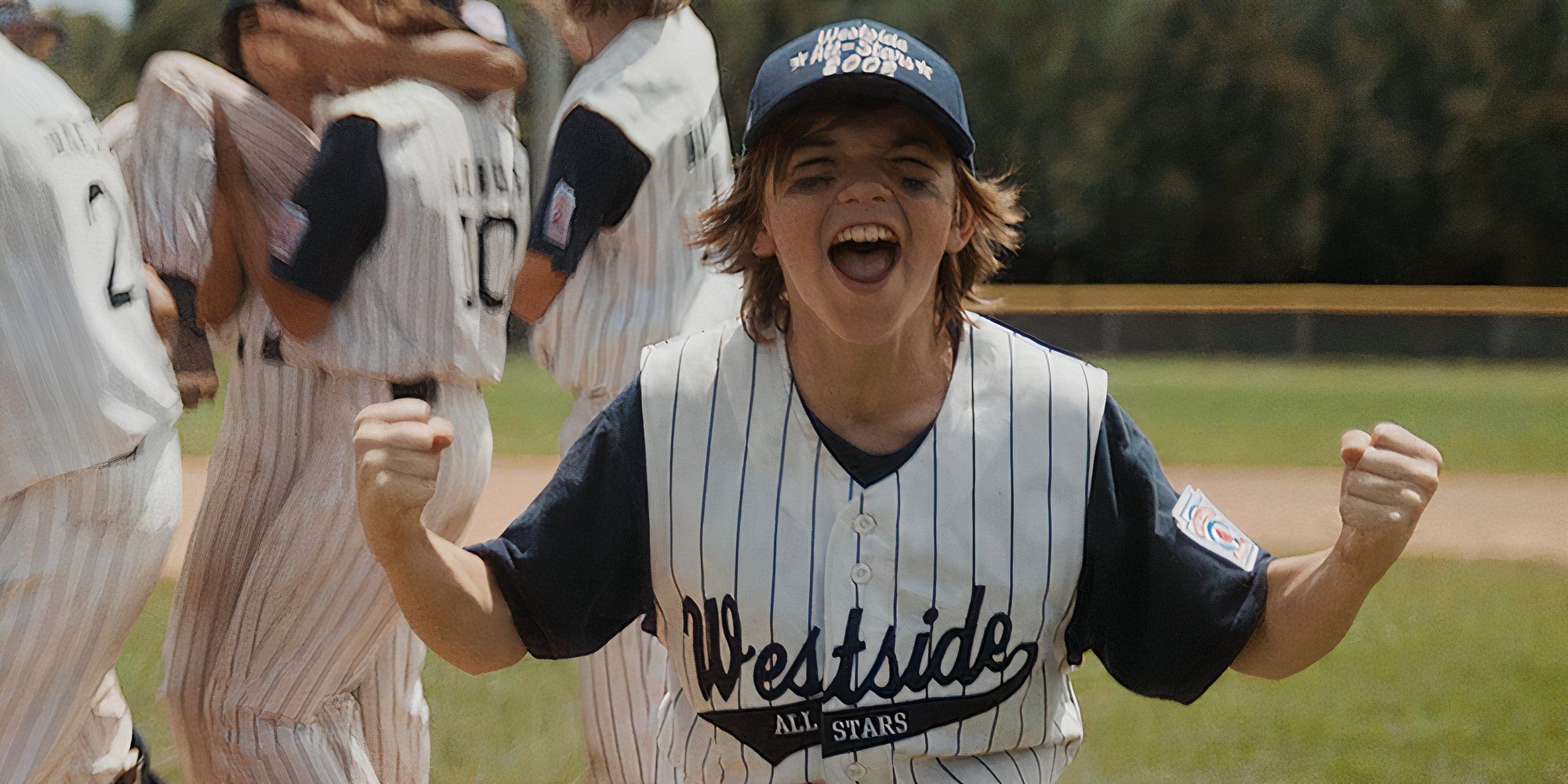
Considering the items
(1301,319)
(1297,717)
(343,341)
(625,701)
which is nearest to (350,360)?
(343,341)

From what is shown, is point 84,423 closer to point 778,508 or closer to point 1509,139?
point 778,508

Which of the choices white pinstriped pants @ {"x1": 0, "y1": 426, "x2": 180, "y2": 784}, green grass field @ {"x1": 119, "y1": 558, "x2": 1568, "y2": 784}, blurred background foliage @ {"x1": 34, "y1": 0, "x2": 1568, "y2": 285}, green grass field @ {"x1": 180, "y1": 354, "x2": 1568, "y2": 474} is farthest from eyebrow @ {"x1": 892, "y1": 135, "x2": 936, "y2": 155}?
blurred background foliage @ {"x1": 34, "y1": 0, "x2": 1568, "y2": 285}

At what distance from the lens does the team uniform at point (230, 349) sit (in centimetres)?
250

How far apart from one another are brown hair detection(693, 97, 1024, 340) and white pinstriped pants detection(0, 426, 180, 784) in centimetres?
84

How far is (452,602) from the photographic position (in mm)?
1769

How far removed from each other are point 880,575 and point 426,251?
3.67ft

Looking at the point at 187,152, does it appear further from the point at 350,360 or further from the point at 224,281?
the point at 350,360

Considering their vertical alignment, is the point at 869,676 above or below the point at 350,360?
below

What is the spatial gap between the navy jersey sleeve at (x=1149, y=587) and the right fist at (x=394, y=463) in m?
0.73

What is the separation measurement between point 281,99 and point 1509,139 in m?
21.1

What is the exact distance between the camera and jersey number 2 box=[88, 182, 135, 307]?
2.12 m

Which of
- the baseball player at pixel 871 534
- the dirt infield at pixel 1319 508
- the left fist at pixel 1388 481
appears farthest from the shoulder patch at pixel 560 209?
Answer: the dirt infield at pixel 1319 508

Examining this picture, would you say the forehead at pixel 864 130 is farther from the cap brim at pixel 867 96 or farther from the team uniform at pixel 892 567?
Answer: the team uniform at pixel 892 567

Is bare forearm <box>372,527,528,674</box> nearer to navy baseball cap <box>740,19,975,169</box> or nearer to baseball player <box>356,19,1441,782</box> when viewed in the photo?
baseball player <box>356,19,1441,782</box>
